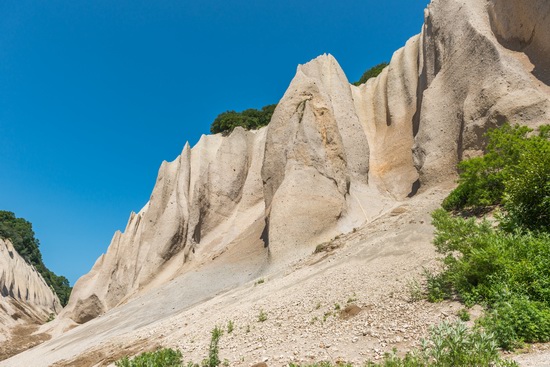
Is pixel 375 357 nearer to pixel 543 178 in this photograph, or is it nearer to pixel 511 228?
pixel 511 228

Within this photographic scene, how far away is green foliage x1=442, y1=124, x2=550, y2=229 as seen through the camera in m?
8.67

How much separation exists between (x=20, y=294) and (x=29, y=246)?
2122 centimetres

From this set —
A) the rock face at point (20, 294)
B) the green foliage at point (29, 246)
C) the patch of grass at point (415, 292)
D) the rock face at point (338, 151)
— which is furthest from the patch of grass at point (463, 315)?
the green foliage at point (29, 246)

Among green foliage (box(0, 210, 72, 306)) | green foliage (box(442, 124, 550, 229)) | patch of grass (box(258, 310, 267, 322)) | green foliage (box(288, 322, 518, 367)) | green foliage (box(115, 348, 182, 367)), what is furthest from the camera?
green foliage (box(0, 210, 72, 306))

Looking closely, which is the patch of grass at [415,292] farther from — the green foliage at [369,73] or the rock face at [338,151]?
the green foliage at [369,73]

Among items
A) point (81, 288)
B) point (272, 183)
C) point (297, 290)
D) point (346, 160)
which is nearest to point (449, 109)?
point (346, 160)

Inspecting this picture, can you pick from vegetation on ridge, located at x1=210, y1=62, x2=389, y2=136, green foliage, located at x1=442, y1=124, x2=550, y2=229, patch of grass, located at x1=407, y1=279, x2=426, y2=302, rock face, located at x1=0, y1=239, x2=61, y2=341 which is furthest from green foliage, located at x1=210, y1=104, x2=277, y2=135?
patch of grass, located at x1=407, y1=279, x2=426, y2=302

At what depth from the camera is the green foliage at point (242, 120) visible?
116 feet

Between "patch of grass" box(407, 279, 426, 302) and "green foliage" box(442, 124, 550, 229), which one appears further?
"green foliage" box(442, 124, 550, 229)

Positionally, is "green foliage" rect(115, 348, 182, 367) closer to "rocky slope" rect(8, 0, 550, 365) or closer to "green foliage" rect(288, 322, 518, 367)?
"green foliage" rect(288, 322, 518, 367)

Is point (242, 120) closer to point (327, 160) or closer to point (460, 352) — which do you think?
point (327, 160)

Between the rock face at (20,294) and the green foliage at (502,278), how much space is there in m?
36.2

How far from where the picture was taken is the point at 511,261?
7.11m

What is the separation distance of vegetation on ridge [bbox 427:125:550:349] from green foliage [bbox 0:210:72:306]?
63355mm
